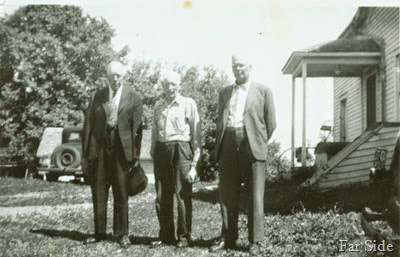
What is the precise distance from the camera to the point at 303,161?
7988mm

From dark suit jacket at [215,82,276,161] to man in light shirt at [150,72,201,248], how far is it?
0.25 meters

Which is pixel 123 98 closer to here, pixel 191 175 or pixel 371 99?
pixel 191 175

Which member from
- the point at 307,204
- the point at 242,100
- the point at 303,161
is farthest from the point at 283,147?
the point at 242,100

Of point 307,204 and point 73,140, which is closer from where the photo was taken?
point 307,204

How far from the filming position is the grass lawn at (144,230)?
346 centimetres

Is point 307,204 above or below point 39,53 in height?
below

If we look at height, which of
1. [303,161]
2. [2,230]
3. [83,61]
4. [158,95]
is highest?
[83,61]

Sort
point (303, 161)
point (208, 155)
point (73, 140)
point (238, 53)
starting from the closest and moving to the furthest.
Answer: point (238, 53)
point (208, 155)
point (303, 161)
point (73, 140)

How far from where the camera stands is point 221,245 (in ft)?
11.5

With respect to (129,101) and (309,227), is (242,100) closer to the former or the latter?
(129,101)

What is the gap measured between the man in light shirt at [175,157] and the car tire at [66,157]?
609cm

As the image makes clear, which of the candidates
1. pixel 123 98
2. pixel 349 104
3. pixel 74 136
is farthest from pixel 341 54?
pixel 74 136

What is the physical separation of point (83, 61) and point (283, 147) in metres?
4.31

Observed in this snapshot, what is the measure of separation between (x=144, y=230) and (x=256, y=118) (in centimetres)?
149
